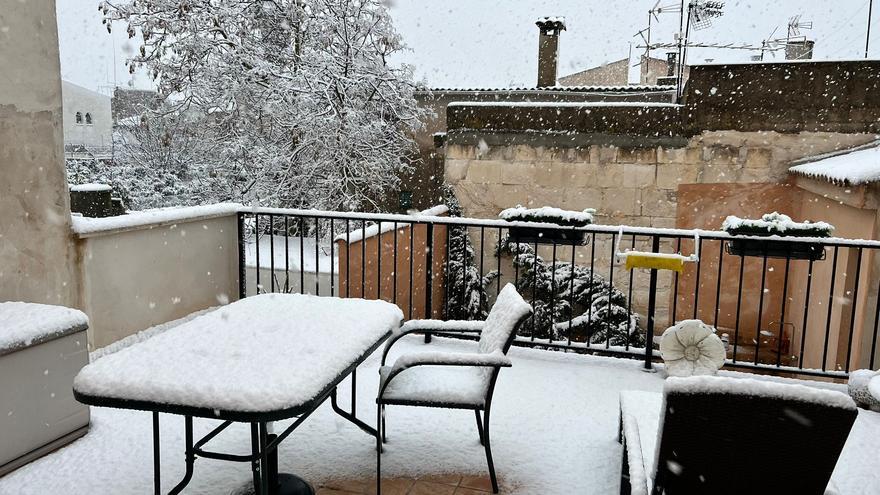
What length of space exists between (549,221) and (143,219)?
9.19ft

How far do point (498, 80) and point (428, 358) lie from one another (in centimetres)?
1324

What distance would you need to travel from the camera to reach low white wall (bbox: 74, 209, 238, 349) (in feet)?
13.1

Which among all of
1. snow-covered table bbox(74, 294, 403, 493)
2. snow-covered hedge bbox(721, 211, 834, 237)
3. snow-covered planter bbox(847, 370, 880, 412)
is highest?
snow-covered hedge bbox(721, 211, 834, 237)

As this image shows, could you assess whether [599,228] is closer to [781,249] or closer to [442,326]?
[781,249]

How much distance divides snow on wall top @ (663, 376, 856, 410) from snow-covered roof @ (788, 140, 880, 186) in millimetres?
3940

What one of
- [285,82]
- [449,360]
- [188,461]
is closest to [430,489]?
[449,360]

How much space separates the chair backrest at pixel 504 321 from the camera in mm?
2563

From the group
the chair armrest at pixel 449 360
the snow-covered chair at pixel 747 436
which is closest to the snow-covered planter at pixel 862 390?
the snow-covered chair at pixel 747 436

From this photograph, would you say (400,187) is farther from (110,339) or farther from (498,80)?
(110,339)

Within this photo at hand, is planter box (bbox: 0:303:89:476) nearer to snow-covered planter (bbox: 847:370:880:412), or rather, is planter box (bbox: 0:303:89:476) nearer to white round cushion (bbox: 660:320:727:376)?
white round cushion (bbox: 660:320:727:376)

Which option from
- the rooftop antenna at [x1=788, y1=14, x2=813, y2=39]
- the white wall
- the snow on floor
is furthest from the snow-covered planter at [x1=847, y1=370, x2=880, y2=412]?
the rooftop antenna at [x1=788, y1=14, x2=813, y2=39]

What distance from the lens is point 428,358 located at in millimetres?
2482

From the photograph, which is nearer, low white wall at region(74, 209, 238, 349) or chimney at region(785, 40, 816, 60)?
low white wall at region(74, 209, 238, 349)

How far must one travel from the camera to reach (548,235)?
4.43 meters
